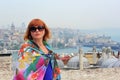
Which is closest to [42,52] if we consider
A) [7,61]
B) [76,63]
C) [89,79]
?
[89,79]

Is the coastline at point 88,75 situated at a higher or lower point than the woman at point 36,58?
lower

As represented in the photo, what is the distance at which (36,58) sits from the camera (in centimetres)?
357

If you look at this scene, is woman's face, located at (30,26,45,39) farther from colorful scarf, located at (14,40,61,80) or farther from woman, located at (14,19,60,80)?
colorful scarf, located at (14,40,61,80)

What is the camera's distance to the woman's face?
365cm

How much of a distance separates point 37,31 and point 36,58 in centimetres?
29

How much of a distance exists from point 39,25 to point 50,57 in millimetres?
348

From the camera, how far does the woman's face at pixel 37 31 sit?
144 inches

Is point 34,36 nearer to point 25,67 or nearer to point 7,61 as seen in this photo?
point 25,67

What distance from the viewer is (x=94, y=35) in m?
81.6

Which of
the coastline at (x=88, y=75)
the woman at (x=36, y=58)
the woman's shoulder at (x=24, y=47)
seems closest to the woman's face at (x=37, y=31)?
the woman at (x=36, y=58)

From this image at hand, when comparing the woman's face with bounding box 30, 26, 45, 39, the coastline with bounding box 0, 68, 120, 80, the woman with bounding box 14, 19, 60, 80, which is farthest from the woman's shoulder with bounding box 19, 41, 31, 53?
the coastline with bounding box 0, 68, 120, 80

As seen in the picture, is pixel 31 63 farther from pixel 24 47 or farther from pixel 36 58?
pixel 24 47

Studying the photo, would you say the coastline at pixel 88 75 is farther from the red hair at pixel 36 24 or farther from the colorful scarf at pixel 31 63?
the colorful scarf at pixel 31 63

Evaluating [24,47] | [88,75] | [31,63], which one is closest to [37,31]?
[24,47]
